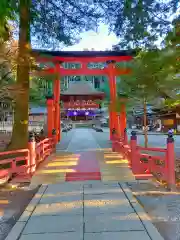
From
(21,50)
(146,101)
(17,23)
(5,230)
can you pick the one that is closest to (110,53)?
(146,101)

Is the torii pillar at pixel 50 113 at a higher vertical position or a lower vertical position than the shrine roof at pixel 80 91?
lower

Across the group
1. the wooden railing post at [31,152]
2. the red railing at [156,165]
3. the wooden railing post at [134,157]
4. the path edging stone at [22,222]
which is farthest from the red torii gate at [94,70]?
the path edging stone at [22,222]

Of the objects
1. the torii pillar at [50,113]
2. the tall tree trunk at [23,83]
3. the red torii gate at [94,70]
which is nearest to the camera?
the tall tree trunk at [23,83]

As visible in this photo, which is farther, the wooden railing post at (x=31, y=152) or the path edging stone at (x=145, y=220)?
the wooden railing post at (x=31, y=152)

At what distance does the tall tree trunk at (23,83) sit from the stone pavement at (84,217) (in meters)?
3.92

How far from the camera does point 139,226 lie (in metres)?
4.16

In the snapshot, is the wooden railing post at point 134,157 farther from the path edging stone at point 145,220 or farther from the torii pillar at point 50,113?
the torii pillar at point 50,113

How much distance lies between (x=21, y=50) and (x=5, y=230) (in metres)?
5.88

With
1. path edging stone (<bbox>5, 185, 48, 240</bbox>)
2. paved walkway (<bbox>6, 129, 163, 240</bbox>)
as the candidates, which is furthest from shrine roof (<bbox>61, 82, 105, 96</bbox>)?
path edging stone (<bbox>5, 185, 48, 240</bbox>)

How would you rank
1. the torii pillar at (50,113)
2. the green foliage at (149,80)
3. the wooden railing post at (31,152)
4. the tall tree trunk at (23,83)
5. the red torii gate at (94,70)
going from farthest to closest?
the torii pillar at (50,113) < the red torii gate at (94,70) < the green foliage at (149,80) < the tall tree trunk at (23,83) < the wooden railing post at (31,152)

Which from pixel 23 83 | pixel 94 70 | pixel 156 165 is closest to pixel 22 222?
pixel 156 165

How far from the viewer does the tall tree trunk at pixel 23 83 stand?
896cm

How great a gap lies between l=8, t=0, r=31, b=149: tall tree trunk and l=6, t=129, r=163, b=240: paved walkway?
2.32 metres

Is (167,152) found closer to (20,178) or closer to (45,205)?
(45,205)
